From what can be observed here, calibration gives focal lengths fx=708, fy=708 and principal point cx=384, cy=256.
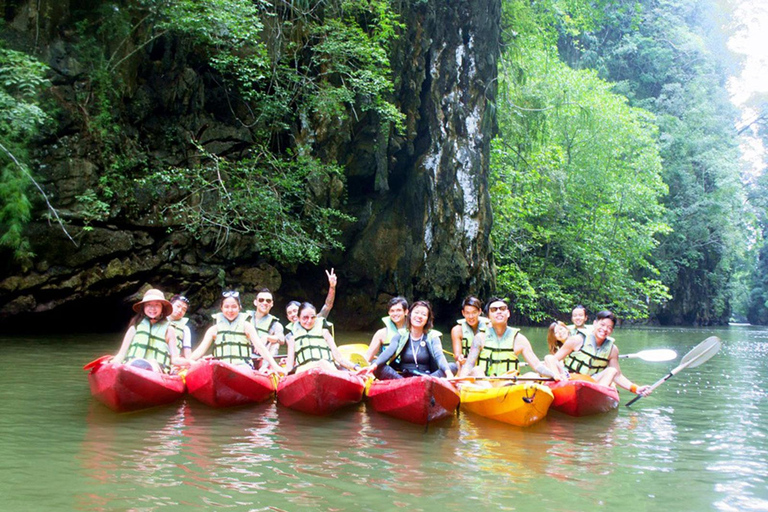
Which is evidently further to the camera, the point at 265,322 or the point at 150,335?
the point at 265,322

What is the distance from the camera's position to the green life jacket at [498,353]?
7.19 metres

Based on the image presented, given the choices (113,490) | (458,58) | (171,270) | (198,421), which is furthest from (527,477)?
(458,58)

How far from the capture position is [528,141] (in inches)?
897

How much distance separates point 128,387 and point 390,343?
2.44 m

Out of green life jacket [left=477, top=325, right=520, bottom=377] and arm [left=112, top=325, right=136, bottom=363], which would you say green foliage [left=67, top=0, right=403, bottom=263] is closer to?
arm [left=112, top=325, right=136, bottom=363]

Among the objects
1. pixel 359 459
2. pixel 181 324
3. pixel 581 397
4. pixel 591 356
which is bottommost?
pixel 359 459

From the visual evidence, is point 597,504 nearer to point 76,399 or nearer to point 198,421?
point 198,421

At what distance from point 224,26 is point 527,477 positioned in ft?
37.2

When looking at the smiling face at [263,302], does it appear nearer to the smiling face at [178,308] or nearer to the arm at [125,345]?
the smiling face at [178,308]

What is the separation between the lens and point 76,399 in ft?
23.0

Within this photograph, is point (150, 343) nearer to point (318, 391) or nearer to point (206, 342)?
point (206, 342)

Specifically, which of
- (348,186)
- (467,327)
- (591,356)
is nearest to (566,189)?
(348,186)

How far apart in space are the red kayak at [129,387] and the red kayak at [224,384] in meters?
0.24

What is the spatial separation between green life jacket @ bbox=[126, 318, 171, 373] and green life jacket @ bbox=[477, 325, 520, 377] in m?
3.26
